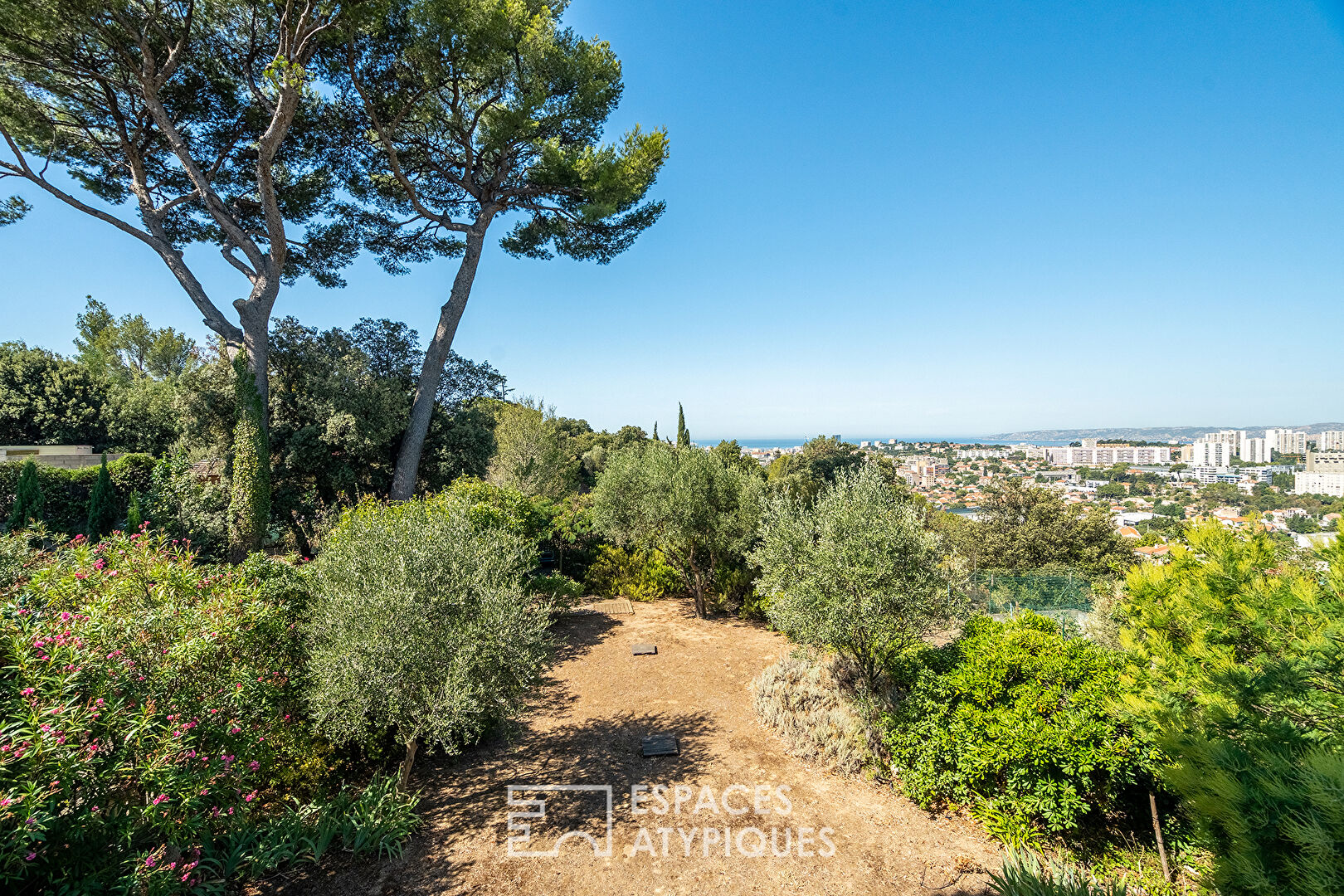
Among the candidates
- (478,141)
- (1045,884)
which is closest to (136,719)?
(1045,884)

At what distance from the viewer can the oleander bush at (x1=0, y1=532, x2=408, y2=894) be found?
2551 mm

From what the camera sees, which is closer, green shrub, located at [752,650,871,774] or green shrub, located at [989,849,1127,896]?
green shrub, located at [989,849,1127,896]

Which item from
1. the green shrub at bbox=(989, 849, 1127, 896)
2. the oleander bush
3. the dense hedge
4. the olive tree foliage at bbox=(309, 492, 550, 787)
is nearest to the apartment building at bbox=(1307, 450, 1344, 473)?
the green shrub at bbox=(989, 849, 1127, 896)

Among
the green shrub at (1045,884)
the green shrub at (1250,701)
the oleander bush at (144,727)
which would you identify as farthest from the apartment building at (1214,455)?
the oleander bush at (144,727)

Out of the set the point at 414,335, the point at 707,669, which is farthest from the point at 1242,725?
the point at 414,335

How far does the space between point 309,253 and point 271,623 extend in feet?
46.7

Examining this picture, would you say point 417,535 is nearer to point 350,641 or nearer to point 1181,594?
point 350,641

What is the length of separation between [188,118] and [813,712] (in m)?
19.1

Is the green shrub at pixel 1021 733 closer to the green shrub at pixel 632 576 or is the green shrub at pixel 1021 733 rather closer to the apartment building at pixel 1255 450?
the green shrub at pixel 632 576

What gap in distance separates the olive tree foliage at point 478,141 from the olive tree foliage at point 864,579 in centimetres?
998

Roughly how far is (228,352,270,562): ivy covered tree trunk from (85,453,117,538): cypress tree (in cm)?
449

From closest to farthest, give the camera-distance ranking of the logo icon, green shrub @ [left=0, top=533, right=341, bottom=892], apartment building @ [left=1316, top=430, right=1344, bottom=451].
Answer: green shrub @ [left=0, top=533, right=341, bottom=892] < the logo icon < apartment building @ [left=1316, top=430, right=1344, bottom=451]

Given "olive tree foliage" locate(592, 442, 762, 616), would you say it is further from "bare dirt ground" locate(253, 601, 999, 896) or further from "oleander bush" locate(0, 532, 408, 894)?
"oleander bush" locate(0, 532, 408, 894)

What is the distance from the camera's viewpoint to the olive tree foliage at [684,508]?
11.3 m
